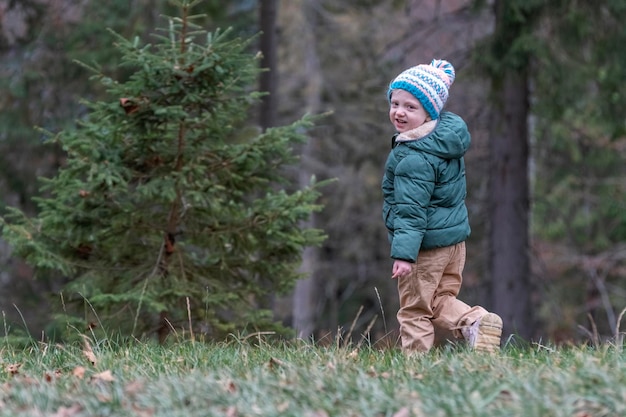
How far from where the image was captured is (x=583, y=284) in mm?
24344

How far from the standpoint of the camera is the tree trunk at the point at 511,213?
13.8 m

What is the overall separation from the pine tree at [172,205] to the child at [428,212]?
169 cm

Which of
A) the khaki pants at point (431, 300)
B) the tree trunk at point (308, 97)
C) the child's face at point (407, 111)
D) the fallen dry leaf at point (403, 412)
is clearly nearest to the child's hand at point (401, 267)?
the khaki pants at point (431, 300)

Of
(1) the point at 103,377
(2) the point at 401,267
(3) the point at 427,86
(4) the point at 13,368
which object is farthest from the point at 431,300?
(4) the point at 13,368

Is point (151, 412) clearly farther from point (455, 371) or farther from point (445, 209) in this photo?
point (445, 209)

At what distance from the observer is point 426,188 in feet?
18.8

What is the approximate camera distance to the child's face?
19.4 ft

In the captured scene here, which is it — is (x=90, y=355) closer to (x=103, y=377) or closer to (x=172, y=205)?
(x=103, y=377)

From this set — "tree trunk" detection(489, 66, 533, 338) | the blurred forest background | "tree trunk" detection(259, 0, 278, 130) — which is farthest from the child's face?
"tree trunk" detection(259, 0, 278, 130)

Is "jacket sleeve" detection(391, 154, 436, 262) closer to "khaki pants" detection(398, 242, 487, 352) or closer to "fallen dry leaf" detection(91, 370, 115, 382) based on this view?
"khaki pants" detection(398, 242, 487, 352)

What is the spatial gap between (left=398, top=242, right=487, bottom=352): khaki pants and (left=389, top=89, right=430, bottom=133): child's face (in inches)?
31.5

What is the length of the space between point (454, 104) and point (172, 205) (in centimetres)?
998

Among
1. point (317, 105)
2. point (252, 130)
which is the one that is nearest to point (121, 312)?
point (252, 130)

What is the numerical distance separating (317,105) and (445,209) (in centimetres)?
1633
